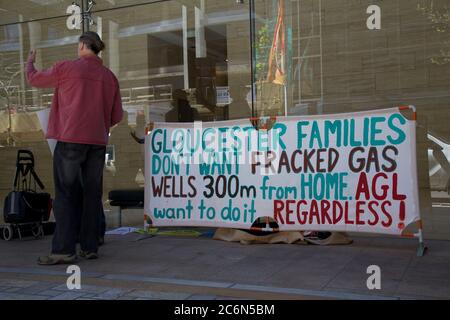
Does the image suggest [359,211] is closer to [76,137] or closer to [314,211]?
[314,211]

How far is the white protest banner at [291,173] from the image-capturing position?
586 centimetres

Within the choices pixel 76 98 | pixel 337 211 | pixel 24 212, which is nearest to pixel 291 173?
pixel 337 211

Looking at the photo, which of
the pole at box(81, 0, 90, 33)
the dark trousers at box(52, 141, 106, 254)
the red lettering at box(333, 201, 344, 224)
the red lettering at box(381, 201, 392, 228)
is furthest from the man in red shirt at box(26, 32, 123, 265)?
the pole at box(81, 0, 90, 33)

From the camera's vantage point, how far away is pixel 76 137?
5.70 metres

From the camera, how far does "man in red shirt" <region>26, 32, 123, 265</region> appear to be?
18.8ft

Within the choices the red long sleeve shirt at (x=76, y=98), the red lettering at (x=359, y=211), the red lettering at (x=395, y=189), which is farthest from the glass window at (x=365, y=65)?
the red long sleeve shirt at (x=76, y=98)

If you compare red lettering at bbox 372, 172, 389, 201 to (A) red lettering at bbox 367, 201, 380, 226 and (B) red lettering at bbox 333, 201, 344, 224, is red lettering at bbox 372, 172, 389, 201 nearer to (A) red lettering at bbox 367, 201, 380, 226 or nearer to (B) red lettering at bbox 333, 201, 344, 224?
(A) red lettering at bbox 367, 201, 380, 226

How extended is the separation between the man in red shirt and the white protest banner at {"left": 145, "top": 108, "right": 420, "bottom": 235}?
1192 mm

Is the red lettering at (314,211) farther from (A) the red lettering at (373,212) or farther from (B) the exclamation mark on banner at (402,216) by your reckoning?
(B) the exclamation mark on banner at (402,216)

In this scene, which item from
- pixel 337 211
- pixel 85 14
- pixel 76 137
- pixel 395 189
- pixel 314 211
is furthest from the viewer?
pixel 85 14

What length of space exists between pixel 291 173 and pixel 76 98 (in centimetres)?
248
